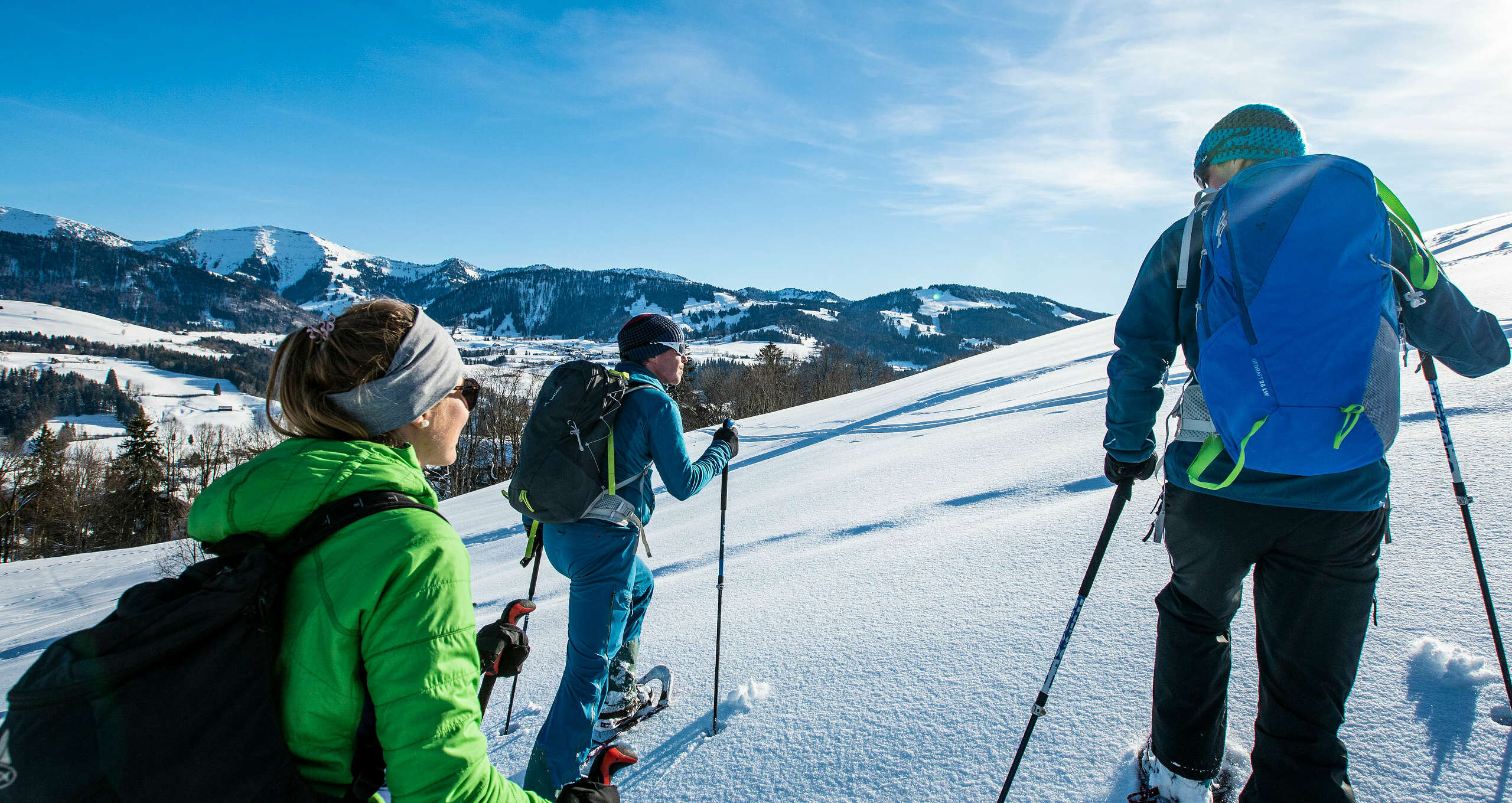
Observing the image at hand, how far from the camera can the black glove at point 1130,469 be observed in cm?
195

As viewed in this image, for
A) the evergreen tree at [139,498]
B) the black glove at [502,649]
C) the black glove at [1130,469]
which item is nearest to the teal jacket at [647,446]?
the black glove at [502,649]

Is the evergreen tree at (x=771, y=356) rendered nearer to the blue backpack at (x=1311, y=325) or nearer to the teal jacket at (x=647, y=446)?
the teal jacket at (x=647, y=446)

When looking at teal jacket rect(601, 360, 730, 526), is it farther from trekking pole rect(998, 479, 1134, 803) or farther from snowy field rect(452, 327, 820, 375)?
snowy field rect(452, 327, 820, 375)

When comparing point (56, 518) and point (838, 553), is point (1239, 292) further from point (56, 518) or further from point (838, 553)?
point (56, 518)

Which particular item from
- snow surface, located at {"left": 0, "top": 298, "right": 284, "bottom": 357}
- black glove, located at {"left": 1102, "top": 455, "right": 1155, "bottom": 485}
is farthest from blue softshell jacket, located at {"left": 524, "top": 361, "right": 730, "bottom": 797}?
snow surface, located at {"left": 0, "top": 298, "right": 284, "bottom": 357}

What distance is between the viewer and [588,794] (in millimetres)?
1408

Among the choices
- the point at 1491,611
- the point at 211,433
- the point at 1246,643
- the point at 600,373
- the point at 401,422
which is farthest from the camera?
the point at 211,433

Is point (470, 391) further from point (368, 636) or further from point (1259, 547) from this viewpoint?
point (1259, 547)

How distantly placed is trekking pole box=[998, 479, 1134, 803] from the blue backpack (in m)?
0.45

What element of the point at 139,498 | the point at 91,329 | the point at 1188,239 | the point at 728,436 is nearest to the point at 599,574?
the point at 728,436

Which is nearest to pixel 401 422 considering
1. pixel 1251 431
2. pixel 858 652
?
pixel 1251 431

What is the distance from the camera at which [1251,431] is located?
1.49m

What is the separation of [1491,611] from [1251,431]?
1184mm

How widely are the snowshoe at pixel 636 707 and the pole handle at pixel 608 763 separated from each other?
4.04ft
